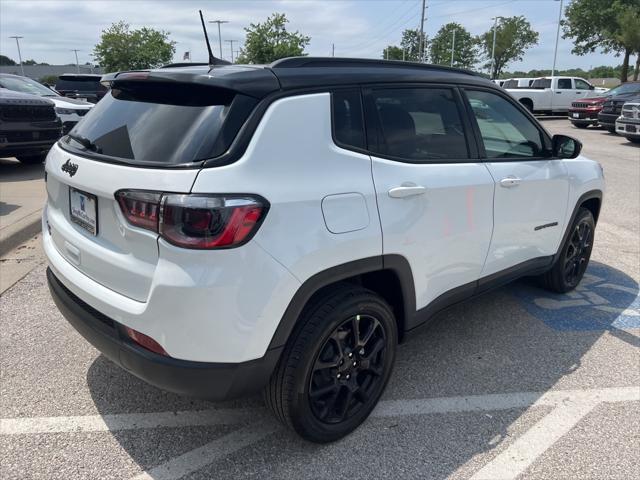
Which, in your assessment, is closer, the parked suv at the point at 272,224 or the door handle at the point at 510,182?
the parked suv at the point at 272,224

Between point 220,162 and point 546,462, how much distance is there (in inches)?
80.9

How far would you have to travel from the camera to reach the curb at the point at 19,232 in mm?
5168

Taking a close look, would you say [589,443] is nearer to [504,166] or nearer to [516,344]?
[516,344]

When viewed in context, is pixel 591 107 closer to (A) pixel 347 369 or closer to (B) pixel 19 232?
(B) pixel 19 232

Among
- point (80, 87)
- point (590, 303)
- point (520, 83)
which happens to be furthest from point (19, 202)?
point (520, 83)

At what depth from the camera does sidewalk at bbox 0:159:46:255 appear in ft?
17.7

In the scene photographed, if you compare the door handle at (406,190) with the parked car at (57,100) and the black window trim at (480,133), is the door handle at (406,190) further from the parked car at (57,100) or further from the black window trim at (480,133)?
the parked car at (57,100)

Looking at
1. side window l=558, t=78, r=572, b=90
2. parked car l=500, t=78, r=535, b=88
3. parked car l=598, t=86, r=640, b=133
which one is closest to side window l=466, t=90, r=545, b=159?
parked car l=598, t=86, r=640, b=133

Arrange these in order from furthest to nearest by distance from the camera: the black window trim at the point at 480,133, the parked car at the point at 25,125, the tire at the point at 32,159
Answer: the tire at the point at 32,159
the parked car at the point at 25,125
the black window trim at the point at 480,133

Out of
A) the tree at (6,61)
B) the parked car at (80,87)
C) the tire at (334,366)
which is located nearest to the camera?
the tire at (334,366)

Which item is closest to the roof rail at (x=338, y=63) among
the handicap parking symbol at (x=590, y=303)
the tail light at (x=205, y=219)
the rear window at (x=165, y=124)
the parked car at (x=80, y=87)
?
the rear window at (x=165, y=124)

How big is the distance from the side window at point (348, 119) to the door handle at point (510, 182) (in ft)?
3.96

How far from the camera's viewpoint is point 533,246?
147 inches

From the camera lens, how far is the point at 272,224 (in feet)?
6.75
